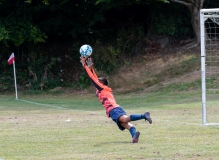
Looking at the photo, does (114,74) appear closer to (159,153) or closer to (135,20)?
(135,20)

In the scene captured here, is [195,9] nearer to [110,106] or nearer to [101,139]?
[101,139]

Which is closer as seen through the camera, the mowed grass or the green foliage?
the mowed grass

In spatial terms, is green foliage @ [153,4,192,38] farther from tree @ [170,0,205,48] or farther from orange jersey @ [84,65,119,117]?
orange jersey @ [84,65,119,117]

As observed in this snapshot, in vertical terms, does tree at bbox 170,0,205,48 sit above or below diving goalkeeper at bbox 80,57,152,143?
above

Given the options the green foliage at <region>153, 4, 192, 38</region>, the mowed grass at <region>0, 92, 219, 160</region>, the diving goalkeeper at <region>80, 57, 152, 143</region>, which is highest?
the green foliage at <region>153, 4, 192, 38</region>

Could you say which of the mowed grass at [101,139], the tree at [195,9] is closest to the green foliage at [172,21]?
the tree at [195,9]

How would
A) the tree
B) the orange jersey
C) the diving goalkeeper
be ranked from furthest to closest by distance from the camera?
the tree
the orange jersey
the diving goalkeeper

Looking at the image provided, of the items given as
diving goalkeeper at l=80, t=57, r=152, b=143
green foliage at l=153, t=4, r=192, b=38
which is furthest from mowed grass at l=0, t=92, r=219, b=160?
green foliage at l=153, t=4, r=192, b=38

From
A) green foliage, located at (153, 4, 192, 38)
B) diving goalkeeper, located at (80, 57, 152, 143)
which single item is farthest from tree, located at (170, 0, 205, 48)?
diving goalkeeper, located at (80, 57, 152, 143)

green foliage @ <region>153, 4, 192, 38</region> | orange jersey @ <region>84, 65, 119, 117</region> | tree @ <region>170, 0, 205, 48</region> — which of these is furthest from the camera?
green foliage @ <region>153, 4, 192, 38</region>

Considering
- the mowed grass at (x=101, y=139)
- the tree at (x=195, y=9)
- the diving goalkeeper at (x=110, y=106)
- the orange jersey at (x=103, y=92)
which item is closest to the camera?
the mowed grass at (x=101, y=139)

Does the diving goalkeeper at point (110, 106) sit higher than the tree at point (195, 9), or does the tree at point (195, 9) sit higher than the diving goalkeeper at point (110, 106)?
the tree at point (195, 9)

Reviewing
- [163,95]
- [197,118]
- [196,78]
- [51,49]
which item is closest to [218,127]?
[197,118]

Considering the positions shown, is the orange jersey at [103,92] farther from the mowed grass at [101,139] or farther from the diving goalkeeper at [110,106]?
the mowed grass at [101,139]
